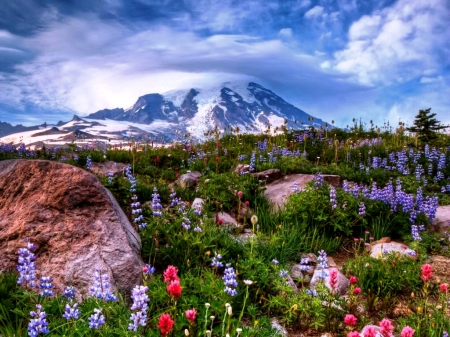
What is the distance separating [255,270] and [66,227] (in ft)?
8.36

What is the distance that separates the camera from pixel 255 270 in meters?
5.17

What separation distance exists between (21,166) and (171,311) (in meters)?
3.41

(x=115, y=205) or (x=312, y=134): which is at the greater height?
(x=312, y=134)

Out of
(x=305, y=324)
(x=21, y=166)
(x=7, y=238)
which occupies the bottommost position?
(x=305, y=324)

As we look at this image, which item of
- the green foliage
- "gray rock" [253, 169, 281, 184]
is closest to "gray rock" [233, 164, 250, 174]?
"gray rock" [253, 169, 281, 184]

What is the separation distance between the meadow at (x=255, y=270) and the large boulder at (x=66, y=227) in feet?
1.01

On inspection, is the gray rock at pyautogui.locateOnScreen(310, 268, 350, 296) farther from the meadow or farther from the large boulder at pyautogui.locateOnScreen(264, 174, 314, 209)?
the large boulder at pyautogui.locateOnScreen(264, 174, 314, 209)

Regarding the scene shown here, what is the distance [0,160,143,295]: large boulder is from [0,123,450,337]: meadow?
0.31 m

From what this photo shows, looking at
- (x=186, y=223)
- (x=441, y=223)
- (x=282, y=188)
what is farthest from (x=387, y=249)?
(x=186, y=223)

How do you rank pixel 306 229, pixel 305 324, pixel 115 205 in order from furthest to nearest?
pixel 306 229, pixel 115 205, pixel 305 324

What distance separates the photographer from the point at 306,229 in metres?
7.84

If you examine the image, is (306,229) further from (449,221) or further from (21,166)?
(21,166)

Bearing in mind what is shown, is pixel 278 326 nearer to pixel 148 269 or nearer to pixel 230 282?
pixel 230 282

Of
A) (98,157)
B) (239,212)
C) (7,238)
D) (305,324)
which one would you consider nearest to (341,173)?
(239,212)
